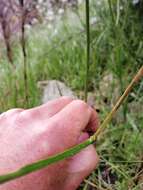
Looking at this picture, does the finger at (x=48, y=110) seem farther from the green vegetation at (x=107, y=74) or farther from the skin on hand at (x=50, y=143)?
the green vegetation at (x=107, y=74)

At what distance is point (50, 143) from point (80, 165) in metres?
0.08

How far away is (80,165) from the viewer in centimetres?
85

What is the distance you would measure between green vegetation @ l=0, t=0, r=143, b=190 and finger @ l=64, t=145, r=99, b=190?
0.37m

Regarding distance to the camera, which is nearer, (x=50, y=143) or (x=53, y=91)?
(x=50, y=143)

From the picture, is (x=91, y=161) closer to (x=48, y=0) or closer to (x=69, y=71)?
(x=69, y=71)

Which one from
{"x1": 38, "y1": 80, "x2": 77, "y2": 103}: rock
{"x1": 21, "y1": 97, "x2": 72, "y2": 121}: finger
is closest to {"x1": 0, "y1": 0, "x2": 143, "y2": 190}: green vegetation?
{"x1": 38, "y1": 80, "x2": 77, "y2": 103}: rock

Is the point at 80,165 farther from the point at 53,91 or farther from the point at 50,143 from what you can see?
the point at 53,91

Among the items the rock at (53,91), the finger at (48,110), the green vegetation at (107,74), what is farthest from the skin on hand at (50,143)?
the rock at (53,91)

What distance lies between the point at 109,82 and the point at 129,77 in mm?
208

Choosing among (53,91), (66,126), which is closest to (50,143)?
(66,126)

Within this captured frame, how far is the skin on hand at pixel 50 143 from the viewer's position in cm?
81

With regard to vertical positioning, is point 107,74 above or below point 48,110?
below

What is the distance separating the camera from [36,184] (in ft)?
2.68

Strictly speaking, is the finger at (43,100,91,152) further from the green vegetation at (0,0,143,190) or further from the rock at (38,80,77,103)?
the rock at (38,80,77,103)
